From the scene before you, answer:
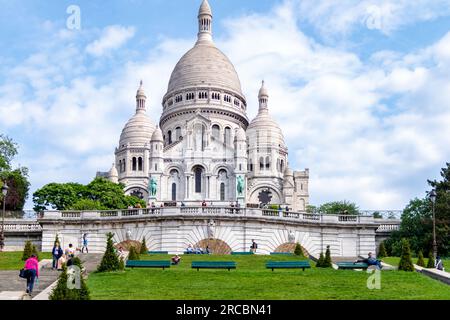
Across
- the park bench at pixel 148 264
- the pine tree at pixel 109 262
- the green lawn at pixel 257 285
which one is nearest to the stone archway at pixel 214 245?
the green lawn at pixel 257 285

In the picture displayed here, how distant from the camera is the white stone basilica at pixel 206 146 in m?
109

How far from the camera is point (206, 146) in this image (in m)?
112

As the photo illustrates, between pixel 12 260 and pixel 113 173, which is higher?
pixel 113 173

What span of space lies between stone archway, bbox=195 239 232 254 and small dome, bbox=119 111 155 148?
75.8m

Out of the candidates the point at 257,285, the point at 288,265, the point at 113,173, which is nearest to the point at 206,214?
the point at 288,265

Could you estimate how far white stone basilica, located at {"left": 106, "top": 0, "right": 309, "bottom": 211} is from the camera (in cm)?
10888

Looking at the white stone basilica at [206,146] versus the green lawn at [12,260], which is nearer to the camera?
the green lawn at [12,260]

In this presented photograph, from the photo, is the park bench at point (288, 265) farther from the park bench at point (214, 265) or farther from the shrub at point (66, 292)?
the shrub at point (66, 292)

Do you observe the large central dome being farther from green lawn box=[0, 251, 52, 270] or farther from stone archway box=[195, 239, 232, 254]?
green lawn box=[0, 251, 52, 270]

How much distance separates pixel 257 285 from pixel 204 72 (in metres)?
101

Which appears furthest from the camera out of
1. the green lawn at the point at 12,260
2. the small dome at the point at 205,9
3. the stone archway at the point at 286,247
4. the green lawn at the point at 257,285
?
the small dome at the point at 205,9

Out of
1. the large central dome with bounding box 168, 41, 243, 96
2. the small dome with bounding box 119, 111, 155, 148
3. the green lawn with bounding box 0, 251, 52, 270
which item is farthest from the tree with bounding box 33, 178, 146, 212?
the large central dome with bounding box 168, 41, 243, 96

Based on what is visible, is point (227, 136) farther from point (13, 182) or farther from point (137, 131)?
point (13, 182)

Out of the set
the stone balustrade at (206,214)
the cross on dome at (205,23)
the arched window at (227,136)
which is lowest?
the stone balustrade at (206,214)
